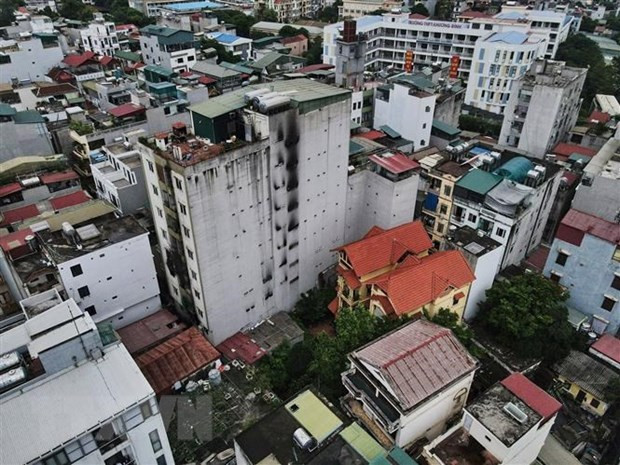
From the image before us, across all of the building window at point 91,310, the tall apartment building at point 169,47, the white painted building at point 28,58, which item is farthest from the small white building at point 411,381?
the white painted building at point 28,58

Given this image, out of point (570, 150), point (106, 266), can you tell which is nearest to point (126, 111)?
point (106, 266)

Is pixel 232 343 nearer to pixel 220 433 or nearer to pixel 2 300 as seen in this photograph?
pixel 220 433

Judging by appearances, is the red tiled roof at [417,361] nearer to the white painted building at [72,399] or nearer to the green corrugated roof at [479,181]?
the white painted building at [72,399]

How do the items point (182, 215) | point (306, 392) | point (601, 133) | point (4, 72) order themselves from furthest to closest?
point (4, 72) < point (601, 133) < point (182, 215) < point (306, 392)

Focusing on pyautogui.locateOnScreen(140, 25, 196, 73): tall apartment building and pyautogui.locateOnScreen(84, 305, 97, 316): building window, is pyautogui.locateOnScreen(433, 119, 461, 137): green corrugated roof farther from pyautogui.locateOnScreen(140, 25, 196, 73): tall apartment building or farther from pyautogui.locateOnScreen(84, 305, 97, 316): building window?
pyautogui.locateOnScreen(84, 305, 97, 316): building window

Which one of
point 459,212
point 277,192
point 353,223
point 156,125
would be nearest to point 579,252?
point 459,212

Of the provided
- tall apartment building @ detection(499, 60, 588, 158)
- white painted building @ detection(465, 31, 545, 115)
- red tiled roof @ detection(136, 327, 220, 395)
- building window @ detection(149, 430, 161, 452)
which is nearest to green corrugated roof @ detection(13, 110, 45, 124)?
red tiled roof @ detection(136, 327, 220, 395)
